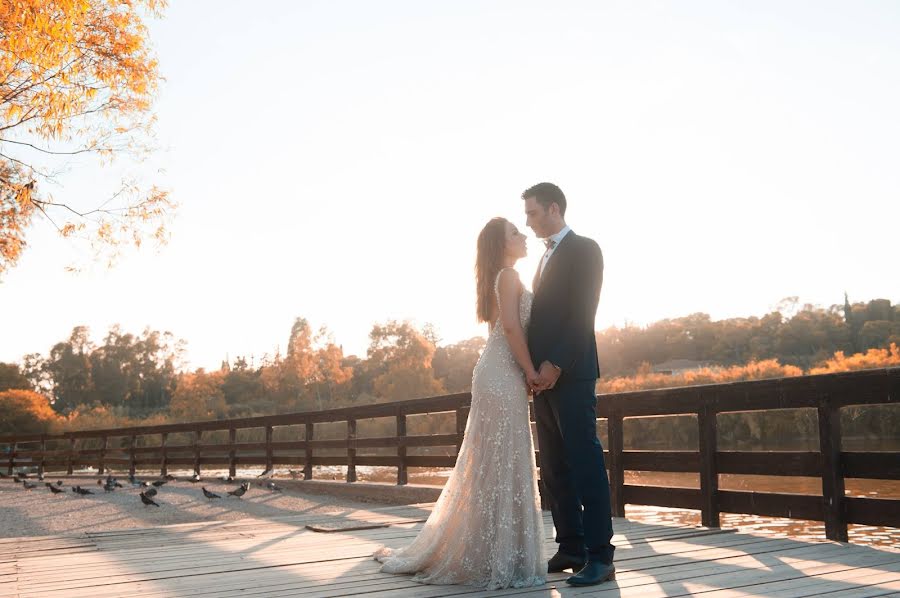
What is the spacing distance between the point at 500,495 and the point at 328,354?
191 ft

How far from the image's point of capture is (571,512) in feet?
13.4

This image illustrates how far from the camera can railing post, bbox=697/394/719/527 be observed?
5.34 m

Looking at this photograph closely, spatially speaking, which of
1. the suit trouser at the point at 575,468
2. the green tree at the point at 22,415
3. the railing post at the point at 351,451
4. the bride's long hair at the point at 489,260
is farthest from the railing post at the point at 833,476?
the green tree at the point at 22,415

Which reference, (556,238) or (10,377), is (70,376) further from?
(556,238)

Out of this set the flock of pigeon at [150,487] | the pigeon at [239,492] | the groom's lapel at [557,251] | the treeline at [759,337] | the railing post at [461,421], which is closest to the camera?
the groom's lapel at [557,251]

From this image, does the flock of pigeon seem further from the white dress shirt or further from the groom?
the white dress shirt

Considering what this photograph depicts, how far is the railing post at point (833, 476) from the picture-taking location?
457 centimetres

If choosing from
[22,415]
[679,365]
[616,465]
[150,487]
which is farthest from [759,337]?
[616,465]

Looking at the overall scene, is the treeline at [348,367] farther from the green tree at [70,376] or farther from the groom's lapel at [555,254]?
the groom's lapel at [555,254]

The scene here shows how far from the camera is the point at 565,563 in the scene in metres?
4.06

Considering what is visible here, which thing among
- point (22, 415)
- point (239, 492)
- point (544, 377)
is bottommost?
point (239, 492)

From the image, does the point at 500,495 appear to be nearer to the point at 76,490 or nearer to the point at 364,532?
the point at 364,532

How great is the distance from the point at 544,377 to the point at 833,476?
1.89m

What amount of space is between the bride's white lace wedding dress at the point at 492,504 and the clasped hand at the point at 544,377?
0.58 feet
